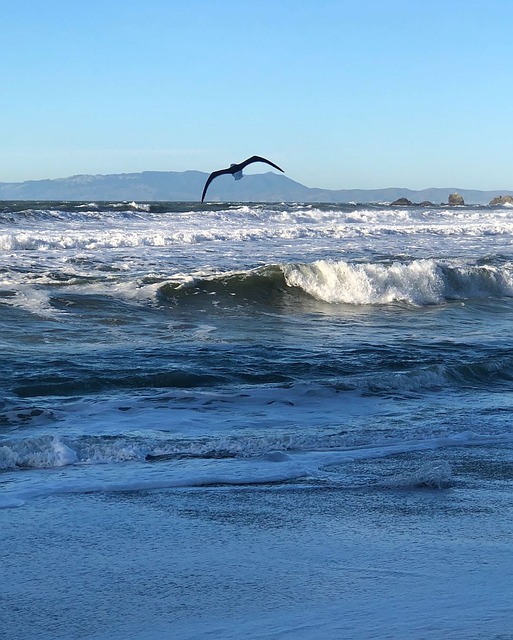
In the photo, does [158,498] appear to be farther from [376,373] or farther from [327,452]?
[376,373]

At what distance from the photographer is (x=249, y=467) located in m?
7.05

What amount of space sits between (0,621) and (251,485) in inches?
98.1

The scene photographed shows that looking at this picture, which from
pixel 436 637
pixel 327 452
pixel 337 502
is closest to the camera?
pixel 436 637

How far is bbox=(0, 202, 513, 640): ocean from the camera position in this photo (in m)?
4.55

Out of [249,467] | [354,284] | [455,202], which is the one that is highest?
[455,202]

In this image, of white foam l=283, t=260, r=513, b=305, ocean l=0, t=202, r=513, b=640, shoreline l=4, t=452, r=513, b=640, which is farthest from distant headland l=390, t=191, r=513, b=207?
shoreline l=4, t=452, r=513, b=640

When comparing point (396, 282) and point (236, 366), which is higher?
point (396, 282)

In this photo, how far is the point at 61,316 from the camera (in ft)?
49.8

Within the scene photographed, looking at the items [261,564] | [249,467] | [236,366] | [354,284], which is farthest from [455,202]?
[261,564]

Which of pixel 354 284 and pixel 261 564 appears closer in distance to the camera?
pixel 261 564

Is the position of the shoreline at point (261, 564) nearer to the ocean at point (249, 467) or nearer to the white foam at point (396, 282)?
the ocean at point (249, 467)

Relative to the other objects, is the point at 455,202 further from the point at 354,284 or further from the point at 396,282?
the point at 354,284

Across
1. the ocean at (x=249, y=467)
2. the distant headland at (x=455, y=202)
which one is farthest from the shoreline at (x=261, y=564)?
the distant headland at (x=455, y=202)

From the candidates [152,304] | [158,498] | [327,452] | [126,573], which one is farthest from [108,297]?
[126,573]
